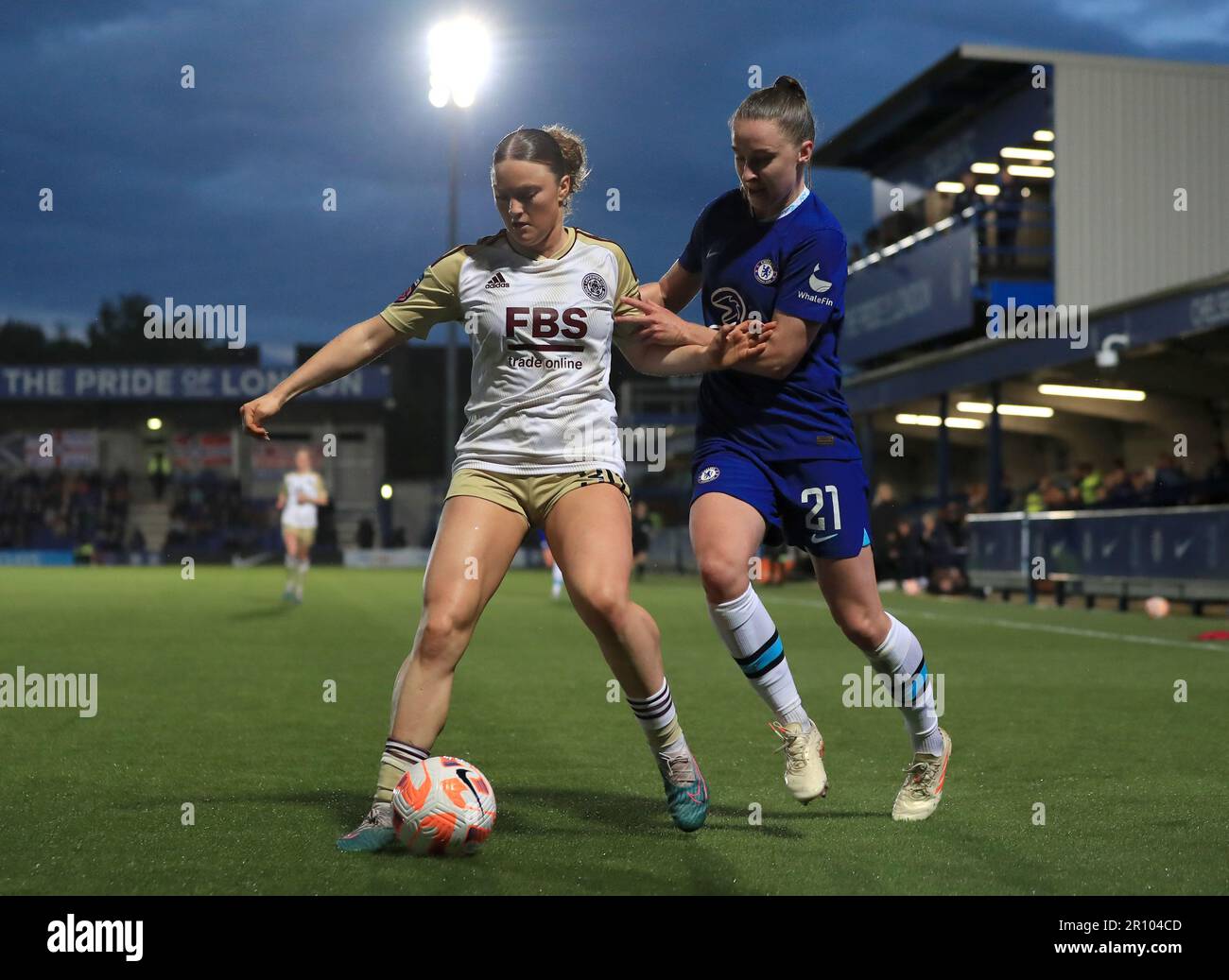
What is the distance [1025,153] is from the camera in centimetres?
3200

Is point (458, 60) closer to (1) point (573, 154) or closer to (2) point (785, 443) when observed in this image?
(1) point (573, 154)

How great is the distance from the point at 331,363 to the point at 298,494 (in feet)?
57.3

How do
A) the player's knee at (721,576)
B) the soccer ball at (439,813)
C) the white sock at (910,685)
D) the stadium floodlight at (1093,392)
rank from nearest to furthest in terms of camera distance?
the soccer ball at (439,813)
the player's knee at (721,576)
the white sock at (910,685)
the stadium floodlight at (1093,392)

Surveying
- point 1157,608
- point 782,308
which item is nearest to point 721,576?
point 782,308

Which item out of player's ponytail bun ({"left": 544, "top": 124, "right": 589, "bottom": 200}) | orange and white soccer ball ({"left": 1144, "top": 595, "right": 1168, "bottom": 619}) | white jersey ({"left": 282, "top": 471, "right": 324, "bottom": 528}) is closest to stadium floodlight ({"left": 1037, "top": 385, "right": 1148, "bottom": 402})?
orange and white soccer ball ({"left": 1144, "top": 595, "right": 1168, "bottom": 619})

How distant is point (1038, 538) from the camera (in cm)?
2244

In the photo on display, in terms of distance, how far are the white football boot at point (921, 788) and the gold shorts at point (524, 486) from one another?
1488 mm

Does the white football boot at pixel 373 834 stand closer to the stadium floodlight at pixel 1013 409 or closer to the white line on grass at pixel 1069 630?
the white line on grass at pixel 1069 630

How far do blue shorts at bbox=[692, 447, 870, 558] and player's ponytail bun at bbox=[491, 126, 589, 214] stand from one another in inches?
42.0

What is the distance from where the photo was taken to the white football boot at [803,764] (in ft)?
17.6

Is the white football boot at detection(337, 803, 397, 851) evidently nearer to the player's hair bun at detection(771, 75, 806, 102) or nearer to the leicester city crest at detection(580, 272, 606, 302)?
the leicester city crest at detection(580, 272, 606, 302)

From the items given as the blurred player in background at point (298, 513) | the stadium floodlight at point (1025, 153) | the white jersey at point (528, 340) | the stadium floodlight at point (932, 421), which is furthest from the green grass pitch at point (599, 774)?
the stadium floodlight at point (932, 421)
